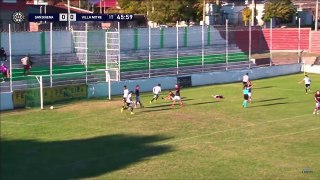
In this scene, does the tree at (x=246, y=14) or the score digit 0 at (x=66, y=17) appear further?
the tree at (x=246, y=14)

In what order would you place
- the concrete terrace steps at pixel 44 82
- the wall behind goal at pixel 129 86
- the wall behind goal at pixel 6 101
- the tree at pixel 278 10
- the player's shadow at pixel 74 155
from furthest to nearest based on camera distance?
the tree at pixel 278 10 → the wall behind goal at pixel 129 86 → the concrete terrace steps at pixel 44 82 → the wall behind goal at pixel 6 101 → the player's shadow at pixel 74 155

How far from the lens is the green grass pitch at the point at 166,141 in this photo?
20.5 m

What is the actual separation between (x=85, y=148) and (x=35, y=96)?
12.6 meters

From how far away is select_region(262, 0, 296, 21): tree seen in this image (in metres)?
88.4

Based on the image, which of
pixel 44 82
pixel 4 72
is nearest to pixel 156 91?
pixel 44 82

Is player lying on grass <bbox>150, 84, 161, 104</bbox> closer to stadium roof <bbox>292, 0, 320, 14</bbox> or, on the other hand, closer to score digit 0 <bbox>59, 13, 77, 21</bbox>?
score digit 0 <bbox>59, 13, 77, 21</bbox>

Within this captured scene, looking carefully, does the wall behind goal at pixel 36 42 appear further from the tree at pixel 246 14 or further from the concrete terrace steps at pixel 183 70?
the tree at pixel 246 14

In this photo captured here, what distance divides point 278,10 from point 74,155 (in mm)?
70376

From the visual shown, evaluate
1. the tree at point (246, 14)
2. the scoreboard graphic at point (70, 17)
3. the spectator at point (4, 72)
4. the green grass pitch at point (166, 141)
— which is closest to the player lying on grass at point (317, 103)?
the green grass pitch at point (166, 141)

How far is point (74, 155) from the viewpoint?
74.3 feet

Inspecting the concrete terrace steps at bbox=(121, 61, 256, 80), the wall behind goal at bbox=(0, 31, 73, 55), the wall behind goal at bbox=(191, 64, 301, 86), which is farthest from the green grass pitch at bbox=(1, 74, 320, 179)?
the wall behind goal at bbox=(0, 31, 73, 55)

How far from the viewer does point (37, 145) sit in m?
24.4

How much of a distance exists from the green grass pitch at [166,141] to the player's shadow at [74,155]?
3 cm

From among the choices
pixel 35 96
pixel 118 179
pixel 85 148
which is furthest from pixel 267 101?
pixel 118 179
